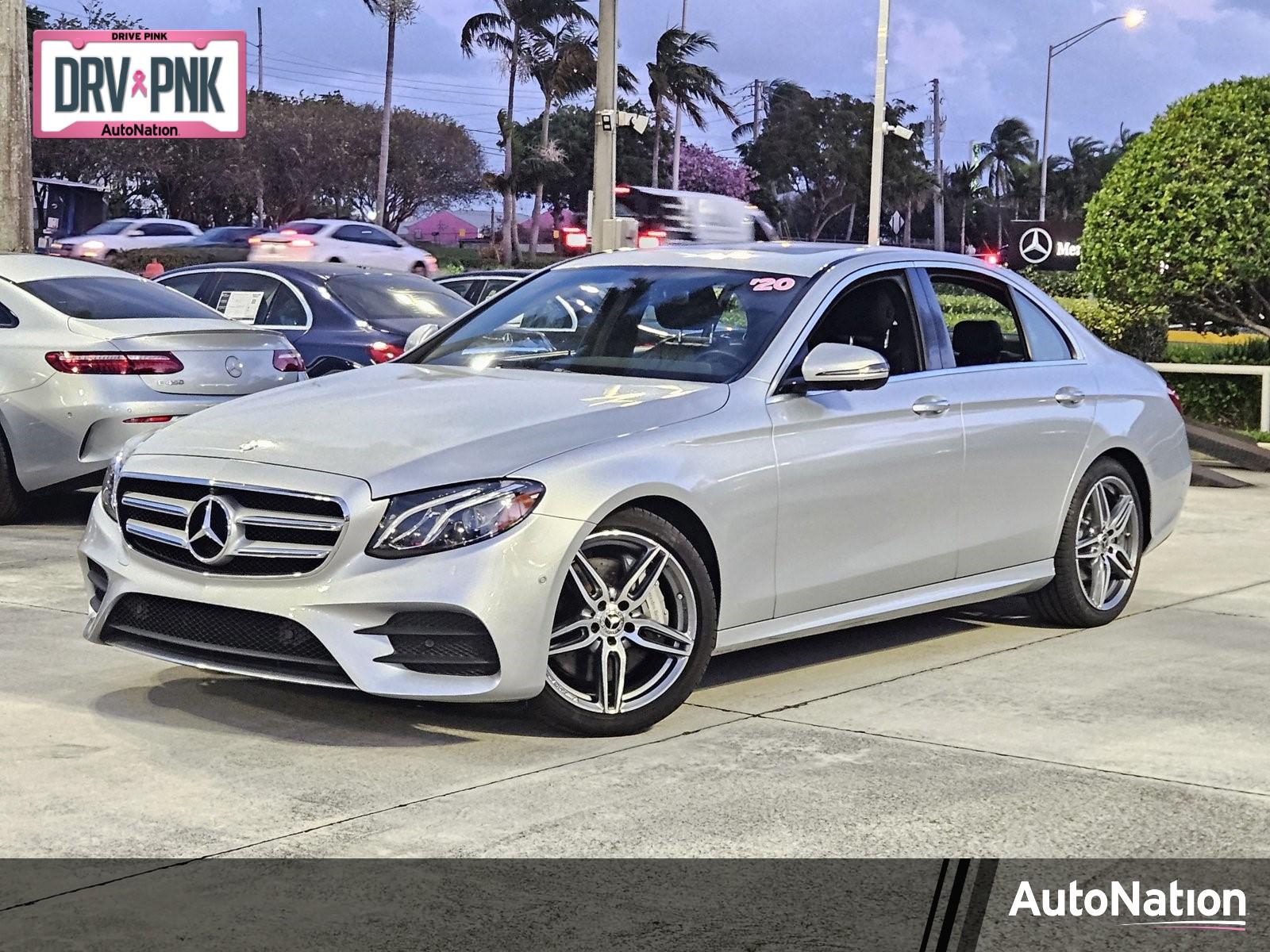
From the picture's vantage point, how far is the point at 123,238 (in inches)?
1698

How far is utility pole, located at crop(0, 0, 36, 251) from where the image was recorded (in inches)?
645

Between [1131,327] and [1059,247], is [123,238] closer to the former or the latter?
[1059,247]

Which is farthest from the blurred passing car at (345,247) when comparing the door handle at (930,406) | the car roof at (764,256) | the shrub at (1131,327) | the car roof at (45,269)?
the door handle at (930,406)

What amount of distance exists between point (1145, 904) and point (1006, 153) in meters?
131

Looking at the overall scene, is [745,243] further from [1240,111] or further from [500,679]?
[1240,111]

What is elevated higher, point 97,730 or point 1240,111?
point 1240,111

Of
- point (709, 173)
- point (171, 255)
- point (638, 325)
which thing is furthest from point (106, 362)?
point (709, 173)

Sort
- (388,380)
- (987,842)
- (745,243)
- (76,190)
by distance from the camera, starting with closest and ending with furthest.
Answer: (987,842) → (388,380) → (745,243) → (76,190)

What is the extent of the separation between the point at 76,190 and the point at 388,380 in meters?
49.8

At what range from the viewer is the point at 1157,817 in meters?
5.07

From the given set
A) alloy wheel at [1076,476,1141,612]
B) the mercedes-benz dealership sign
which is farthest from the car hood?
the mercedes-benz dealership sign

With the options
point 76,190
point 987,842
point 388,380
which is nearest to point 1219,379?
point 388,380

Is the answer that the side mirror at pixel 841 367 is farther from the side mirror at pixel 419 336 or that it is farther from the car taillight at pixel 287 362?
the car taillight at pixel 287 362

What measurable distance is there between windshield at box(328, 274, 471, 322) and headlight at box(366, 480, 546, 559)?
8330mm
